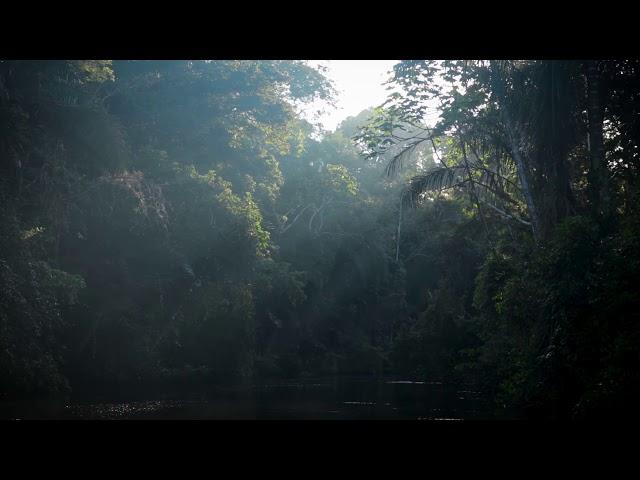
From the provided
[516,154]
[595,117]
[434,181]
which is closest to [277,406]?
[434,181]

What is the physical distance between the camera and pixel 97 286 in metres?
21.0

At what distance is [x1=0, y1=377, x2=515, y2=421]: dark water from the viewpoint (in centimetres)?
1137

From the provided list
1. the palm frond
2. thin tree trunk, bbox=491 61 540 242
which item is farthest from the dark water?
the palm frond

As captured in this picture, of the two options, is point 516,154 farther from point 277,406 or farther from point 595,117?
point 277,406

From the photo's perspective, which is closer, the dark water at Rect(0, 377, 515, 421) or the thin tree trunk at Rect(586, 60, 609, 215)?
the dark water at Rect(0, 377, 515, 421)

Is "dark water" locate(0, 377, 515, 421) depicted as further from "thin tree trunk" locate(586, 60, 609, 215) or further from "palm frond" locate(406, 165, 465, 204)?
"palm frond" locate(406, 165, 465, 204)

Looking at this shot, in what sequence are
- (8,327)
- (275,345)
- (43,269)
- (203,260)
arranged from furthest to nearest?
(275,345) < (203,260) < (43,269) < (8,327)

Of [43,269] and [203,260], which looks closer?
[43,269]

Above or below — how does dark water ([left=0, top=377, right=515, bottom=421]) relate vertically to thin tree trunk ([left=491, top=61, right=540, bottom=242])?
below

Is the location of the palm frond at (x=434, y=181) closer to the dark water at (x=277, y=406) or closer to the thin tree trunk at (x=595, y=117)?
the dark water at (x=277, y=406)

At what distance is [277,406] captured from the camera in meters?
13.4

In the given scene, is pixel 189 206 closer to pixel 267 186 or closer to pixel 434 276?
pixel 267 186
